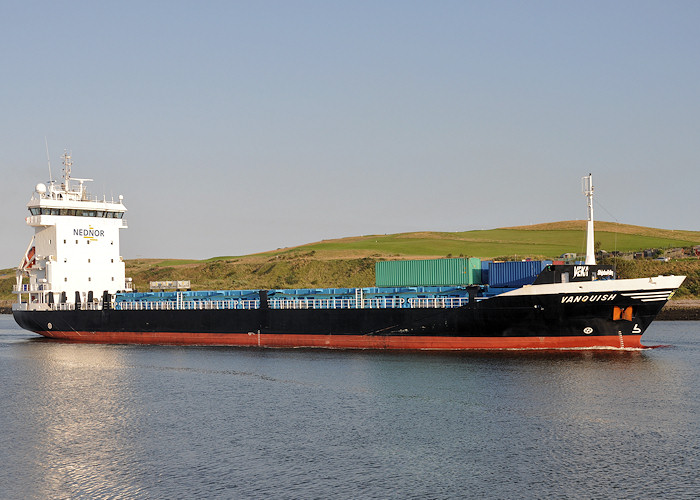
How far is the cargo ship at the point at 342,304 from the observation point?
127 ft

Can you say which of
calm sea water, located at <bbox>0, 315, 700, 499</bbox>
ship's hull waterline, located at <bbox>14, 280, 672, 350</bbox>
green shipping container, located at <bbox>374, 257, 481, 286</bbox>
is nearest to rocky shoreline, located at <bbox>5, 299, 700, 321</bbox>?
calm sea water, located at <bbox>0, 315, 700, 499</bbox>

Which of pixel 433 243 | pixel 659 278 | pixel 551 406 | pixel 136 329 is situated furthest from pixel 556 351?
pixel 433 243

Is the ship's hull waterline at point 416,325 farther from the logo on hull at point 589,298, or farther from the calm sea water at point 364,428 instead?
the calm sea water at point 364,428

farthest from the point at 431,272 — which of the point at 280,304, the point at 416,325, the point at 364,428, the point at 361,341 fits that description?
the point at 364,428

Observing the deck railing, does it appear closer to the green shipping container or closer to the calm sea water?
the green shipping container

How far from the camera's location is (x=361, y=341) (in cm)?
4409

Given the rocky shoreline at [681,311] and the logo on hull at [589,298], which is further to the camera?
the rocky shoreline at [681,311]

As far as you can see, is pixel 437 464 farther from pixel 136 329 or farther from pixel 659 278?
pixel 136 329

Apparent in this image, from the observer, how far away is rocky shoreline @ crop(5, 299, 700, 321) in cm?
7006

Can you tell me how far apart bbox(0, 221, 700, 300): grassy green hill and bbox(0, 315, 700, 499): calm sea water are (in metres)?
59.2

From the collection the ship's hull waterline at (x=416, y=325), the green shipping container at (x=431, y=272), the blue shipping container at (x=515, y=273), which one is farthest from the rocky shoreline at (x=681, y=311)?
the green shipping container at (x=431, y=272)

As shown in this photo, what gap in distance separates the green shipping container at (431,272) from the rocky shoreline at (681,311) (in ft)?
118

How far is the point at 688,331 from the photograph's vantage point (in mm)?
54812

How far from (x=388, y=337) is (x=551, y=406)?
17.4 meters
